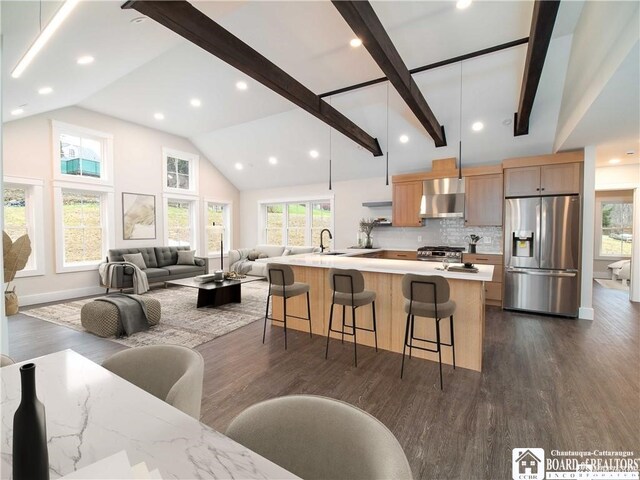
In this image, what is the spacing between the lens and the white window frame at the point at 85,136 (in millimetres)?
5461

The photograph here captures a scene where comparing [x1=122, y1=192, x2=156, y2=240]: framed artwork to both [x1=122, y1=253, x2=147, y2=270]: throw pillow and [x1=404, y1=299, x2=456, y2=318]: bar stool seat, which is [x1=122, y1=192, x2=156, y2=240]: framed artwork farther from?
[x1=404, y1=299, x2=456, y2=318]: bar stool seat

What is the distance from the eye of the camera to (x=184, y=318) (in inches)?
174

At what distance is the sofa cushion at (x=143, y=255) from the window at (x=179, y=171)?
165 cm

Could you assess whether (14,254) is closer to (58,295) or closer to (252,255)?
(58,295)

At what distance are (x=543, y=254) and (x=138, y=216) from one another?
797 centimetres

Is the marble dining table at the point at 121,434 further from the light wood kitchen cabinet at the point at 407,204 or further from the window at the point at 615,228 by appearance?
the window at the point at 615,228

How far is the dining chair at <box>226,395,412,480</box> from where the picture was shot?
0.80 meters

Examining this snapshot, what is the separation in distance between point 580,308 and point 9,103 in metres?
8.62

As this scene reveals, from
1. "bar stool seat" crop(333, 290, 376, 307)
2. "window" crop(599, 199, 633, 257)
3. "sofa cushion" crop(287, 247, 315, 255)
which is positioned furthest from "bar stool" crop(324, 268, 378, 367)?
"window" crop(599, 199, 633, 257)


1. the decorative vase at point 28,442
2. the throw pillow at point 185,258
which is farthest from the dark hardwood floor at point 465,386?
the throw pillow at point 185,258

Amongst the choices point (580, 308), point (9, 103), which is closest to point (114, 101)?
point (9, 103)

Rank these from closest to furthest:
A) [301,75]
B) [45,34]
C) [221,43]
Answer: [45,34], [221,43], [301,75]

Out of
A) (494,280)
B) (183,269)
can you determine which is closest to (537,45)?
(494,280)

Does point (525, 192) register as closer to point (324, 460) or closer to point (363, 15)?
point (363, 15)
